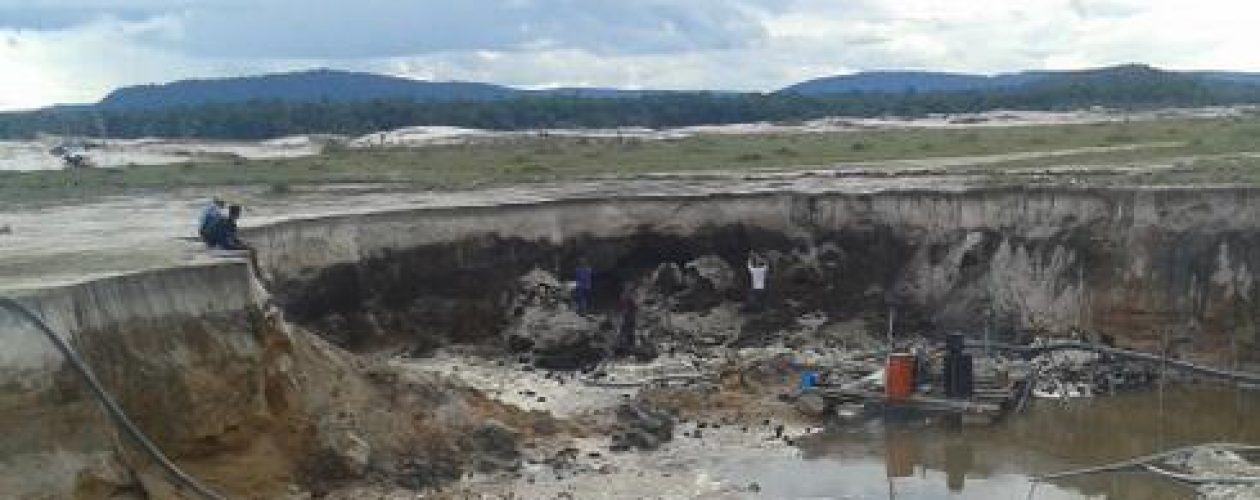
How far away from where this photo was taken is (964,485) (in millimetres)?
20219

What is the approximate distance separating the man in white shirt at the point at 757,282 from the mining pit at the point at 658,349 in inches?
8.4

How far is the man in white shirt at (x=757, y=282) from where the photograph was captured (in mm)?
30000

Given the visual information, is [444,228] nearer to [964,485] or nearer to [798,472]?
[798,472]

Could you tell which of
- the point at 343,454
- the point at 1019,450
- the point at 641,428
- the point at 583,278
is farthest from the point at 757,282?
the point at 343,454

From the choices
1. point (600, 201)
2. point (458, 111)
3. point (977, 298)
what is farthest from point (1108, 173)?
point (458, 111)

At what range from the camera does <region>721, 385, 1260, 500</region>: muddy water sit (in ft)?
64.8

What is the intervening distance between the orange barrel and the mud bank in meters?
5.67

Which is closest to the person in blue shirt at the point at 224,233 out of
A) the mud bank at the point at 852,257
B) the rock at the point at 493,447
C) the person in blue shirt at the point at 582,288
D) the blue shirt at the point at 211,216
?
the blue shirt at the point at 211,216

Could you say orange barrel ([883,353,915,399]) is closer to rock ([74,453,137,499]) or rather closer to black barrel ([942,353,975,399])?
black barrel ([942,353,975,399])

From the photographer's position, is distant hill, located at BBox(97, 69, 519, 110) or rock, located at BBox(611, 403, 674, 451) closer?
rock, located at BBox(611, 403, 674, 451)

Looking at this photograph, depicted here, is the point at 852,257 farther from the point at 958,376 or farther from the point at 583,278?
the point at 958,376

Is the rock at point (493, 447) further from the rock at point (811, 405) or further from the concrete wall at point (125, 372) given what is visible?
the rock at point (811, 405)

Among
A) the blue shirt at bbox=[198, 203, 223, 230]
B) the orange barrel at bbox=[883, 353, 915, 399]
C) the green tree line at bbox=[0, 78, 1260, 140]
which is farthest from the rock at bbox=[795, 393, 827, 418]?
the green tree line at bbox=[0, 78, 1260, 140]

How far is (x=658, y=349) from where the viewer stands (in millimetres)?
28750
